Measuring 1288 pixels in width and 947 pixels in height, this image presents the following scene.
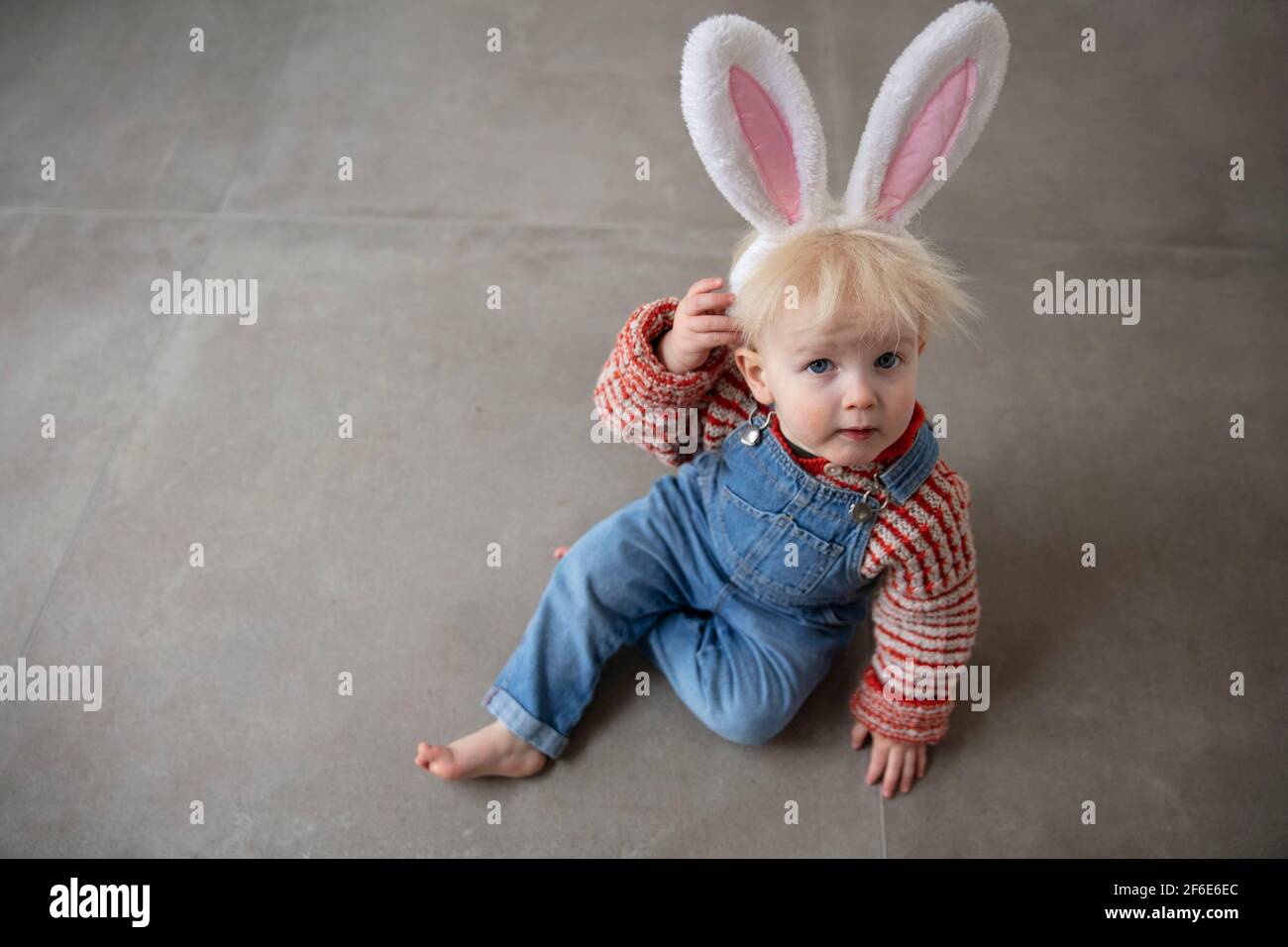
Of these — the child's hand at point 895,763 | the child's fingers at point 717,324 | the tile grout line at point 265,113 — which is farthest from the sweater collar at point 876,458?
the tile grout line at point 265,113

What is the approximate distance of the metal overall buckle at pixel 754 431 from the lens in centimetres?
100

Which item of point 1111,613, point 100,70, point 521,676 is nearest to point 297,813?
point 521,676

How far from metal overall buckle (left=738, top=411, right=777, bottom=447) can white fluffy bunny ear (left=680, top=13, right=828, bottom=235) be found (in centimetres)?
18

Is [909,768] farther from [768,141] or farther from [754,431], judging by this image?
[768,141]

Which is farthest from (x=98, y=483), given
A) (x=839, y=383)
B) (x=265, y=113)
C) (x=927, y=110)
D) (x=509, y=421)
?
(x=927, y=110)

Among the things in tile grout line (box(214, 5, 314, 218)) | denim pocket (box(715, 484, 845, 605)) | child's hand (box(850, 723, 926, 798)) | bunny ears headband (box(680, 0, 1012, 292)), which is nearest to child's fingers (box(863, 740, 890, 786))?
child's hand (box(850, 723, 926, 798))

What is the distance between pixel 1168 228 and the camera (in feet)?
5.35

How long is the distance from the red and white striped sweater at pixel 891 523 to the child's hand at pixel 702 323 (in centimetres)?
4

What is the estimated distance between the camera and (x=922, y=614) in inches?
41.2

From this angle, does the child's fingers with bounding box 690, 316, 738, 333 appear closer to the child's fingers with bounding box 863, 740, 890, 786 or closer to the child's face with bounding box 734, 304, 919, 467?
the child's face with bounding box 734, 304, 919, 467

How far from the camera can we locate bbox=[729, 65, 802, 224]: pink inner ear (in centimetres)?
85

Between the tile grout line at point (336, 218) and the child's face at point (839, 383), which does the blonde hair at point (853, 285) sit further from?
the tile grout line at point (336, 218)

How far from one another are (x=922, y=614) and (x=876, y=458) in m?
0.19

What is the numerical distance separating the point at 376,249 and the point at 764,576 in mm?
858
